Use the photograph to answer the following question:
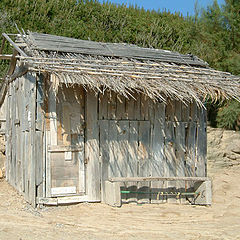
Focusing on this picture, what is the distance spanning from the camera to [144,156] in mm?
7906

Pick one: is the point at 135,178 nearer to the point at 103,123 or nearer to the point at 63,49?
the point at 103,123

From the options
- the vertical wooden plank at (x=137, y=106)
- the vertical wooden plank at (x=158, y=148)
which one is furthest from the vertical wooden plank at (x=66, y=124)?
the vertical wooden plank at (x=158, y=148)

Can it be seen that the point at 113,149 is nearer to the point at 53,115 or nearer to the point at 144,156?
the point at 144,156

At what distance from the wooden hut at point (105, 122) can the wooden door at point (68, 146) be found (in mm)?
19

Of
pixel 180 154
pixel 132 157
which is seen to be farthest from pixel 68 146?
pixel 180 154

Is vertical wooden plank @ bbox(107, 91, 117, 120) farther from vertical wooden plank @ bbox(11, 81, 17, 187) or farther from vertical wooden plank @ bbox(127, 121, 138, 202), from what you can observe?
vertical wooden plank @ bbox(11, 81, 17, 187)

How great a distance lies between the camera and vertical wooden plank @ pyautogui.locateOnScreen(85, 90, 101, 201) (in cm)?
744

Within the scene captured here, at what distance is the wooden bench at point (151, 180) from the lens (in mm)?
7238

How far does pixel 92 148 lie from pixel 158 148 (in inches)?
57.1

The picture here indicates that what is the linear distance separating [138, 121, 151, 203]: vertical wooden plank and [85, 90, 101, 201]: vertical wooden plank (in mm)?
929

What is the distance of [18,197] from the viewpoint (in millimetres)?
7957

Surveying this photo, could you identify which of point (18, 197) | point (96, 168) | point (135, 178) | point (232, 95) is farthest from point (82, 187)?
point (232, 95)

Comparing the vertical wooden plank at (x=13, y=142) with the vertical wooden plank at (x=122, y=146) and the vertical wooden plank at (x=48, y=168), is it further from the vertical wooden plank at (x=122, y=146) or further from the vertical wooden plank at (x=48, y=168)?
the vertical wooden plank at (x=122, y=146)

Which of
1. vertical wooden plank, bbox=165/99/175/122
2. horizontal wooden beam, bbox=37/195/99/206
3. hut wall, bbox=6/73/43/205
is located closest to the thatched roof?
vertical wooden plank, bbox=165/99/175/122
